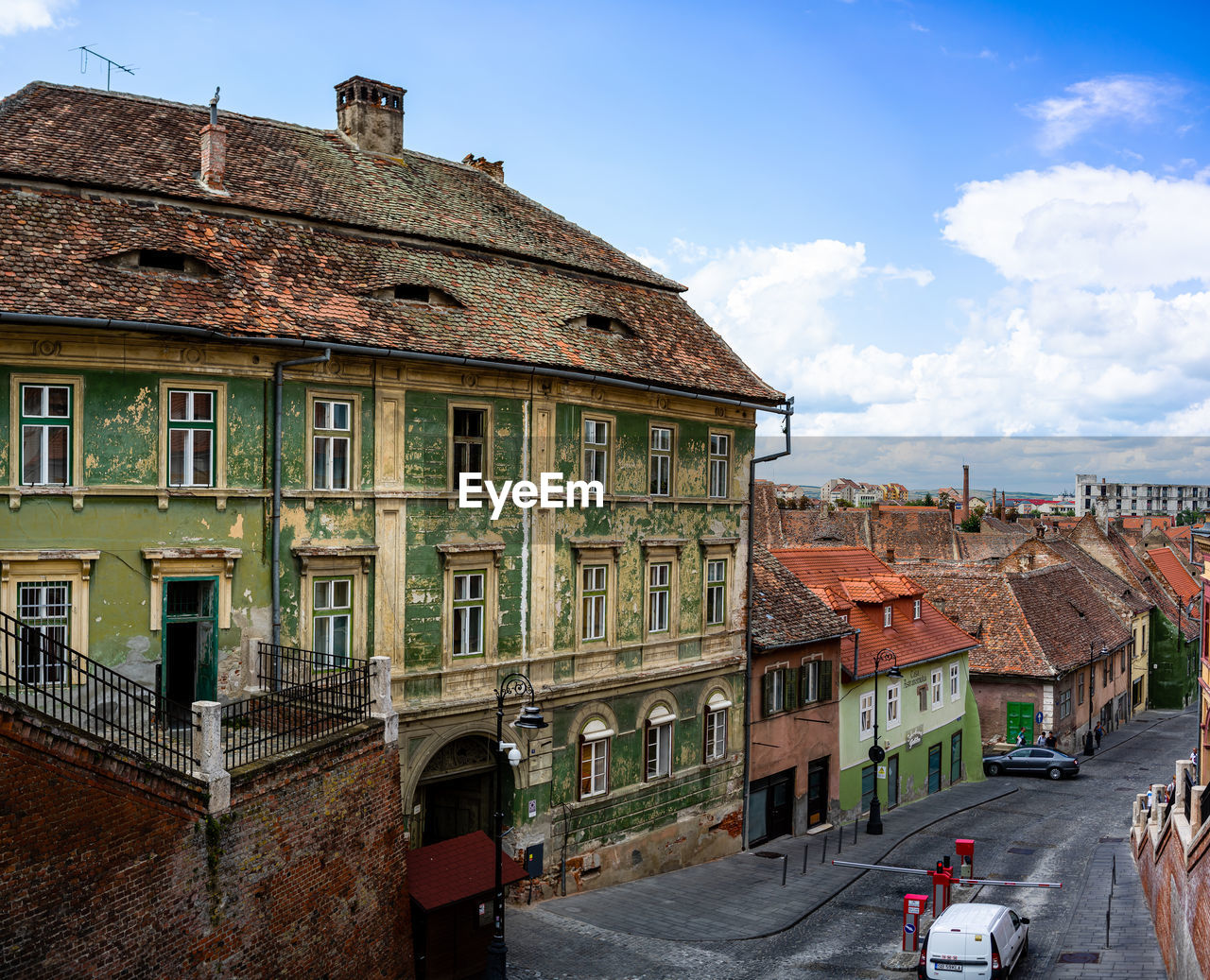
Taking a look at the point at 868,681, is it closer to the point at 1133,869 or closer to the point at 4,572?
the point at 1133,869

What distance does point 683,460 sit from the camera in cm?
2956

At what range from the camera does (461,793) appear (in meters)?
25.2

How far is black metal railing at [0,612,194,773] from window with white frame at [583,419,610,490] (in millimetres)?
10545

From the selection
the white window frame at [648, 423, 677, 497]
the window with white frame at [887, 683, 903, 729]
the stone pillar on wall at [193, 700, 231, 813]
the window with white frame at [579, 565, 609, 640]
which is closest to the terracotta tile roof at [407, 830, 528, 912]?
the stone pillar on wall at [193, 700, 231, 813]

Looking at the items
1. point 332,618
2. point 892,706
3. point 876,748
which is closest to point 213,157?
point 332,618

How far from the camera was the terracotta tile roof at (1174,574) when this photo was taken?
284ft

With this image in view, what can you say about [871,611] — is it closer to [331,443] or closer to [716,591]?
[716,591]

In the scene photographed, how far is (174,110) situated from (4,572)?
11636 millimetres

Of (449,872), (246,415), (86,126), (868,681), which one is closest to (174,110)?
(86,126)

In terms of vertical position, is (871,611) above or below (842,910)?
above

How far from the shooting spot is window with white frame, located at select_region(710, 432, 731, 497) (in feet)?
101

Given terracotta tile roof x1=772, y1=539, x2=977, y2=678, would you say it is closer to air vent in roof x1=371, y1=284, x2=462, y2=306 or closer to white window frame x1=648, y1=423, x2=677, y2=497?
white window frame x1=648, y1=423, x2=677, y2=497

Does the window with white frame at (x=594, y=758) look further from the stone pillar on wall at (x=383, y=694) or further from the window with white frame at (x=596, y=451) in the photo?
the stone pillar on wall at (x=383, y=694)

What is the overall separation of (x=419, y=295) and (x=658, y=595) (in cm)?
965
